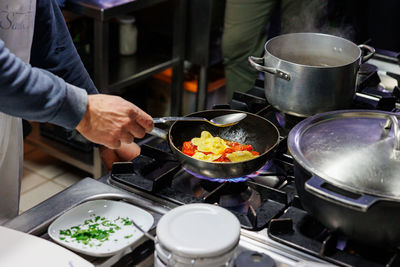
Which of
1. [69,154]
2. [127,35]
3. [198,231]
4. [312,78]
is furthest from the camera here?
[127,35]

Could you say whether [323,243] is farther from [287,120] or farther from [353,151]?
[287,120]

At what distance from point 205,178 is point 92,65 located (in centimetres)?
164

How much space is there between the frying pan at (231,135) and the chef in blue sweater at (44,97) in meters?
0.12

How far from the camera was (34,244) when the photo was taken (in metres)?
0.94

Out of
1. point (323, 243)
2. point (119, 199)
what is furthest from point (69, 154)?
point (323, 243)

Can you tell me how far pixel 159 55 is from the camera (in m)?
2.97

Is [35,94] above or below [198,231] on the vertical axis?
above

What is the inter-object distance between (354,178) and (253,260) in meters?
0.23

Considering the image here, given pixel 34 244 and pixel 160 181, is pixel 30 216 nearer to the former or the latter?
pixel 34 244

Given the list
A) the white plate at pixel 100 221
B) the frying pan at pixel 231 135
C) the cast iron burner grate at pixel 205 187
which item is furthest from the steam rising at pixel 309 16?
the white plate at pixel 100 221

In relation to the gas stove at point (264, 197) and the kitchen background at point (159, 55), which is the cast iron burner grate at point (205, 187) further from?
the kitchen background at point (159, 55)

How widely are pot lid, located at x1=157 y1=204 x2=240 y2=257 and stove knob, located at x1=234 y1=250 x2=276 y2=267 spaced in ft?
0.20

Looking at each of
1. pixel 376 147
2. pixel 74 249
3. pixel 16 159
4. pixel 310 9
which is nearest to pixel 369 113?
pixel 376 147

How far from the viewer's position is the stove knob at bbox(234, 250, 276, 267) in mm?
865
